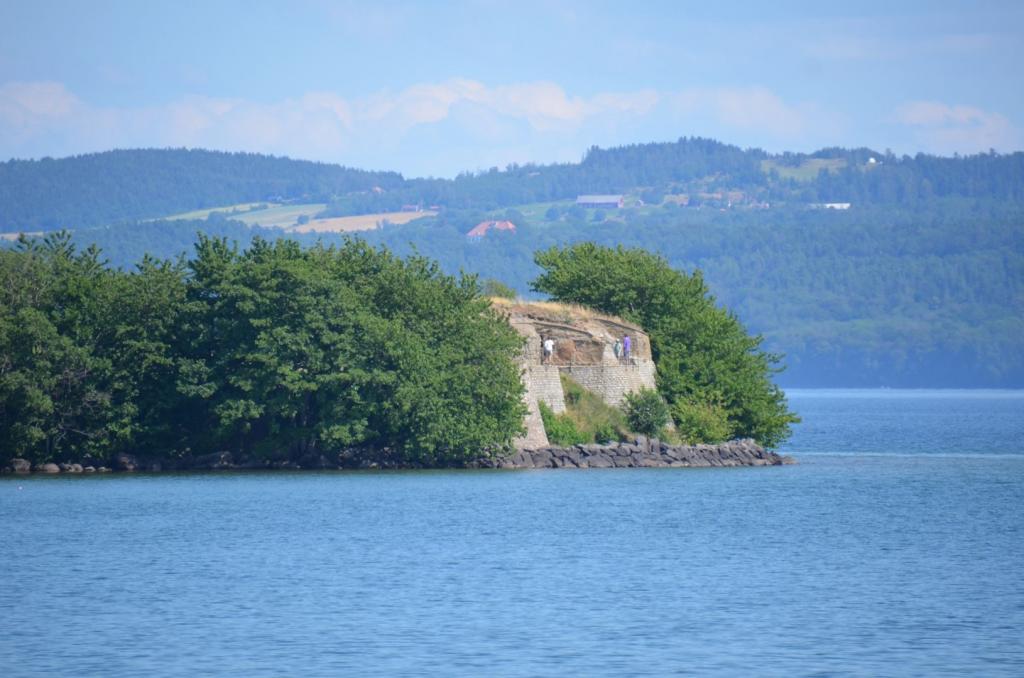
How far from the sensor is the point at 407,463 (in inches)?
2216

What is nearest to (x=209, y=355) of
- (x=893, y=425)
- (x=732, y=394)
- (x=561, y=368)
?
(x=561, y=368)

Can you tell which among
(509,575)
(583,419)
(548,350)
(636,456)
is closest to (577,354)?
(548,350)

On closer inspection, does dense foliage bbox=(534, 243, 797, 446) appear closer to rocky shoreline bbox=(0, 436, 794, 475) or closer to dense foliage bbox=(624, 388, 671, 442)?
dense foliage bbox=(624, 388, 671, 442)

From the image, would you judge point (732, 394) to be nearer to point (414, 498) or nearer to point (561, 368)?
point (561, 368)

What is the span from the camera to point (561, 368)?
60.0m

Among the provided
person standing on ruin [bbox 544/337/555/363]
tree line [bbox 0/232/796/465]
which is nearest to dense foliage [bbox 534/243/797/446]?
person standing on ruin [bbox 544/337/555/363]

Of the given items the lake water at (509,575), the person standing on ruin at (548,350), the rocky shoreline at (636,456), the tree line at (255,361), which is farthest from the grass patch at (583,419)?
the lake water at (509,575)

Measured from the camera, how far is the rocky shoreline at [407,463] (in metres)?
55.8

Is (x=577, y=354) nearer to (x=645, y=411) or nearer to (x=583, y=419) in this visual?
(x=583, y=419)

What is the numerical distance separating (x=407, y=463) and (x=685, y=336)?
1258 centimetres

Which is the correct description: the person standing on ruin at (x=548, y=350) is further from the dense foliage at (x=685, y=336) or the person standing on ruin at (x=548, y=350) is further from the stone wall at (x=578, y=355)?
the dense foliage at (x=685, y=336)

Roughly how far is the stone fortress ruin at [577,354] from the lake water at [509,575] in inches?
185

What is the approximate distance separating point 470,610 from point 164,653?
580 centimetres

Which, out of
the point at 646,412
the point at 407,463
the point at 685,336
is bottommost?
the point at 407,463
